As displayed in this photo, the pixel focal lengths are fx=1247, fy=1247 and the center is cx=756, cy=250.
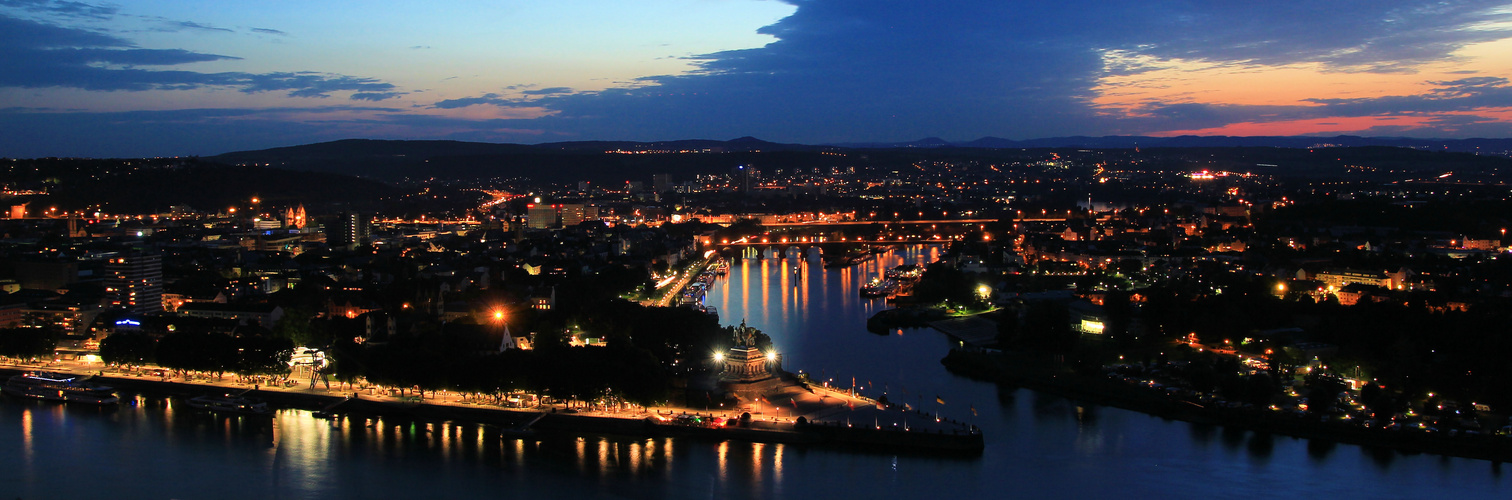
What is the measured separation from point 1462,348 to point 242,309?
10606mm

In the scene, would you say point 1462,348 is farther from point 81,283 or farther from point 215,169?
point 215,169

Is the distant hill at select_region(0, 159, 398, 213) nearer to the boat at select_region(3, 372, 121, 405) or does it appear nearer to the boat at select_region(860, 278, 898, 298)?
the boat at select_region(860, 278, 898, 298)

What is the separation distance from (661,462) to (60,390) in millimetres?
5051

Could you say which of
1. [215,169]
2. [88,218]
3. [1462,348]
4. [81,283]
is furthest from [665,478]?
[215,169]

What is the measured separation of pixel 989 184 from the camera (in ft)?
168

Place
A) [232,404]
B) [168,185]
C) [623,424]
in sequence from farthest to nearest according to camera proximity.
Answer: [168,185]
[232,404]
[623,424]

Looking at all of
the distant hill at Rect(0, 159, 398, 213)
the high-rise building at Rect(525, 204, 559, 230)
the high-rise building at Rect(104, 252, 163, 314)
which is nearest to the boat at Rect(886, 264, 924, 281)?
the high-rise building at Rect(104, 252, 163, 314)

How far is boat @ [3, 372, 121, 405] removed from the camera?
30.1 ft

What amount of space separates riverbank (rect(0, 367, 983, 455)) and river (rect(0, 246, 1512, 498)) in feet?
0.44

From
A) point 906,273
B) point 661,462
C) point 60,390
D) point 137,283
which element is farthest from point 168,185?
point 661,462

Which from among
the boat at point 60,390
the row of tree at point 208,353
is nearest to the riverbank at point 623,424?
the row of tree at point 208,353

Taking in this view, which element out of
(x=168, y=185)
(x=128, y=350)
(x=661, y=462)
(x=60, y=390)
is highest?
(x=168, y=185)

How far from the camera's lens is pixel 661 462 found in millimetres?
7355

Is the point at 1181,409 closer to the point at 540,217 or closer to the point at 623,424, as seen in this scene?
the point at 623,424
